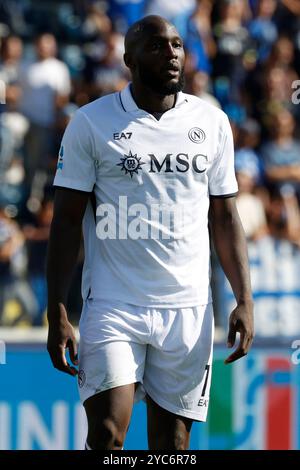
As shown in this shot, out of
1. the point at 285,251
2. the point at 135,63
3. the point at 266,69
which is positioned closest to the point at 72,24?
the point at 266,69

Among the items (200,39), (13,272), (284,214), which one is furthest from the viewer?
(200,39)

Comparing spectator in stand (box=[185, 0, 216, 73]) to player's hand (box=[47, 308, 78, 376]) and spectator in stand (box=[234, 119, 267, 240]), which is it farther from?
player's hand (box=[47, 308, 78, 376])

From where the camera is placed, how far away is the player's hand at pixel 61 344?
409 centimetres

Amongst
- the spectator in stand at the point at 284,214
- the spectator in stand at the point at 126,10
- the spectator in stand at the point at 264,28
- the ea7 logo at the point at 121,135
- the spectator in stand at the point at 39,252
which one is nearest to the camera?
the ea7 logo at the point at 121,135

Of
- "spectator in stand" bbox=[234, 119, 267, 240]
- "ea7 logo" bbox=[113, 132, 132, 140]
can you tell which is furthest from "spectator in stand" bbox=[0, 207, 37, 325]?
"ea7 logo" bbox=[113, 132, 132, 140]

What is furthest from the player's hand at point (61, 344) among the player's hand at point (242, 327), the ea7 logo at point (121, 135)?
the ea7 logo at point (121, 135)

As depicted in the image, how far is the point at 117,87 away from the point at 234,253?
519 cm

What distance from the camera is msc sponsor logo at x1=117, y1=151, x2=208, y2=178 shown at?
415 cm

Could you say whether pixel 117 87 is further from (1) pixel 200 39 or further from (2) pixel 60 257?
(2) pixel 60 257

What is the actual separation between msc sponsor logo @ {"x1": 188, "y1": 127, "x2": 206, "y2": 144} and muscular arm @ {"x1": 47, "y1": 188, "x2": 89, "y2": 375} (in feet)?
1.65

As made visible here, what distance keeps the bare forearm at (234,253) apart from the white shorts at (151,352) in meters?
0.18

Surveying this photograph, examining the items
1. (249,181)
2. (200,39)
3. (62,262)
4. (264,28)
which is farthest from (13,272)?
(264,28)

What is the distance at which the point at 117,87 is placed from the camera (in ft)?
30.4

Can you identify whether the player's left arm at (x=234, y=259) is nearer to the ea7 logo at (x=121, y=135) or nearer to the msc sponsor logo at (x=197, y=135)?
the msc sponsor logo at (x=197, y=135)
